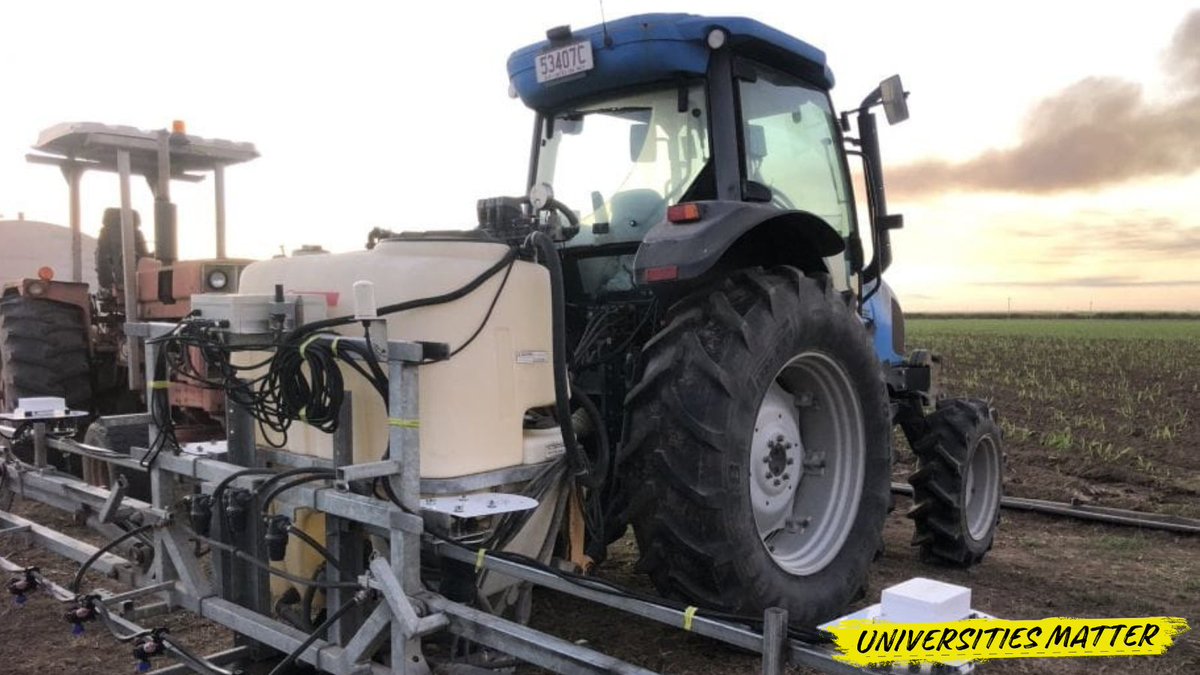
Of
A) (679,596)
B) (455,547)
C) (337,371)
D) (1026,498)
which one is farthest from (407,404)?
(1026,498)

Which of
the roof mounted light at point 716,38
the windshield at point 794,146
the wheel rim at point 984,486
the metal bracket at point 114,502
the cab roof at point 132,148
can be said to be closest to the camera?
the metal bracket at point 114,502

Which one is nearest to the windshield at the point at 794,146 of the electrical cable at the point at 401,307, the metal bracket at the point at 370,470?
the electrical cable at the point at 401,307

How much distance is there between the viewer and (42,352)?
613cm

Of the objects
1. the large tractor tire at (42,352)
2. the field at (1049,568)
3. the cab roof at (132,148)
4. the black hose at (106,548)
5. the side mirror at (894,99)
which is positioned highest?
the cab roof at (132,148)

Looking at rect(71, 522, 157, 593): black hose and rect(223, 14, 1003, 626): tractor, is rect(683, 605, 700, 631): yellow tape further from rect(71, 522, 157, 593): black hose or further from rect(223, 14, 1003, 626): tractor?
rect(71, 522, 157, 593): black hose

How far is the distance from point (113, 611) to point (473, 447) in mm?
1360

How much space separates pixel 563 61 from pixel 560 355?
154 cm

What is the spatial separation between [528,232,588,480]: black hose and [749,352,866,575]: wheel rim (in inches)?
29.5

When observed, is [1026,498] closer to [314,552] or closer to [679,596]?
[679,596]

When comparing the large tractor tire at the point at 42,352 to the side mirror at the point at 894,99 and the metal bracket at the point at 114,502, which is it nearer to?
the metal bracket at the point at 114,502

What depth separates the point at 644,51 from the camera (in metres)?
3.63

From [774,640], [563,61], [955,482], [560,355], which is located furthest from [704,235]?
[955,482]

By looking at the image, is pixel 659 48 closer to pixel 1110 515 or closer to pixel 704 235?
pixel 704 235

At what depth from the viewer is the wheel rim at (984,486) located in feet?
16.8
